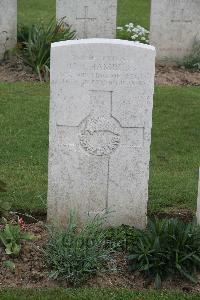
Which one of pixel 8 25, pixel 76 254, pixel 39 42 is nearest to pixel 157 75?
pixel 39 42

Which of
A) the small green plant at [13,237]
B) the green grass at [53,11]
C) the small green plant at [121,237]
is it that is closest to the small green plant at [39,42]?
the green grass at [53,11]

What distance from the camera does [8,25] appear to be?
12.1m

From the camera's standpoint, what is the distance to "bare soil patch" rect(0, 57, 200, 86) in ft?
37.8

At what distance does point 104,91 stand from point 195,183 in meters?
2.00

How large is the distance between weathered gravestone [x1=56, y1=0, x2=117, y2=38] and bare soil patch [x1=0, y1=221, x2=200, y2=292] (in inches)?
297

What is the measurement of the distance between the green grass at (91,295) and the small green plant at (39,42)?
633cm

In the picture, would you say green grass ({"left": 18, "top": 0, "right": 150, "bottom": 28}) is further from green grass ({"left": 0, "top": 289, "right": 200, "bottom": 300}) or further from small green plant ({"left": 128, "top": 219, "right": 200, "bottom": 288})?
green grass ({"left": 0, "top": 289, "right": 200, "bottom": 300})

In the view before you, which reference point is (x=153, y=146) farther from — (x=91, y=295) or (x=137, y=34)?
(x=137, y=34)

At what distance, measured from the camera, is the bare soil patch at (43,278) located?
5.51 metres

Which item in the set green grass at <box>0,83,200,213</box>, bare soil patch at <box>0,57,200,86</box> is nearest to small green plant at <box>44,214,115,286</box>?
green grass at <box>0,83,200,213</box>

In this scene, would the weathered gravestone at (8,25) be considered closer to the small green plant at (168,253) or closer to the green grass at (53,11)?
the green grass at (53,11)

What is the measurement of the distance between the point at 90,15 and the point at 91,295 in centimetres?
816

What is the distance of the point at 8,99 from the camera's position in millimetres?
10195

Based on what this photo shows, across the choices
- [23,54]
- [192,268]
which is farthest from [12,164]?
[23,54]
